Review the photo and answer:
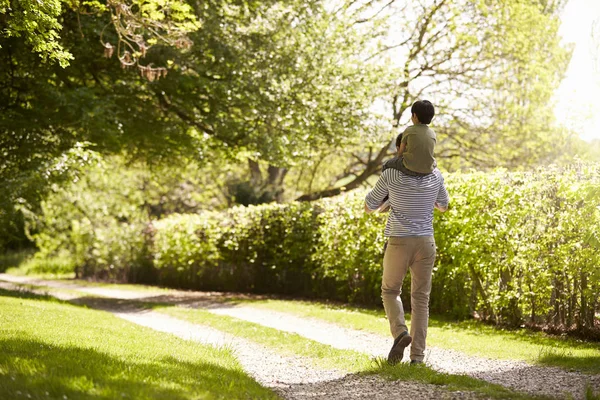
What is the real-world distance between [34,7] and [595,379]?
6843 mm

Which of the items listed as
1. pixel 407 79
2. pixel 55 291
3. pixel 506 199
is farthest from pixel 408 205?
pixel 407 79

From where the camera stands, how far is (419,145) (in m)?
6.07

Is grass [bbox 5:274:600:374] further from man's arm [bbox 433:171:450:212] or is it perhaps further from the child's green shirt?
the child's green shirt

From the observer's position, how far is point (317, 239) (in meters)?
15.5

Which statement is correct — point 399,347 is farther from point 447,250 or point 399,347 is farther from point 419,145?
point 447,250

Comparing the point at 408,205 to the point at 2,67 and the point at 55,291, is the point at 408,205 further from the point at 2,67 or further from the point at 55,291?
the point at 55,291

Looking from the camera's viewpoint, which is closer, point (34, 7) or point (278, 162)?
point (34, 7)

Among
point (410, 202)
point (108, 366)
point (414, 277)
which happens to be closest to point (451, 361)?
point (414, 277)

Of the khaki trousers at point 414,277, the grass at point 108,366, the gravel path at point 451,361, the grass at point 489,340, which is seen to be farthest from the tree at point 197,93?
the khaki trousers at point 414,277

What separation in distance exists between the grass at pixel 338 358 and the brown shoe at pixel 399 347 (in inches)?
3.2

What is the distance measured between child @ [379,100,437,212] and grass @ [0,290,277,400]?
2.40 metres

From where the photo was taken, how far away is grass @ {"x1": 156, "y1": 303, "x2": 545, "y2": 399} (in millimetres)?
5238

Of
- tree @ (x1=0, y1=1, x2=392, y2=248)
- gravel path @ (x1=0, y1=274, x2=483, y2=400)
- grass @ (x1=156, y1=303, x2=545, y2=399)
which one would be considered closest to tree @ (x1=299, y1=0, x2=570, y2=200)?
tree @ (x1=0, y1=1, x2=392, y2=248)

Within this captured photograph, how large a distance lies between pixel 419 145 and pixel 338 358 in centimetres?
258
